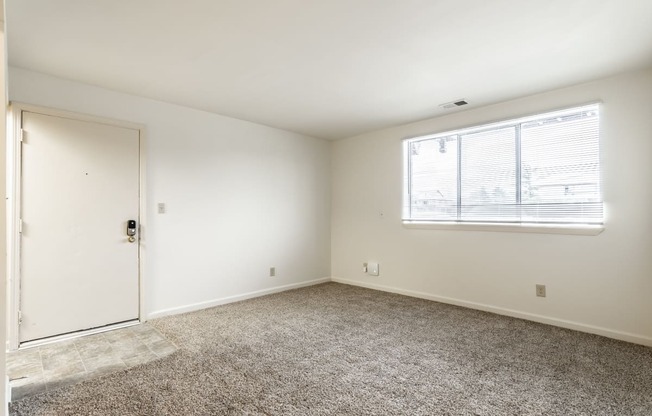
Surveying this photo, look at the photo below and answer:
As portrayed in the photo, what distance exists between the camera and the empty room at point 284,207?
6.76 feet

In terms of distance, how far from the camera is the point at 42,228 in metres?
2.88

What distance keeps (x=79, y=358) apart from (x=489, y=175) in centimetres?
431

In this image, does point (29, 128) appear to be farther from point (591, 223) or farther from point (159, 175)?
point (591, 223)

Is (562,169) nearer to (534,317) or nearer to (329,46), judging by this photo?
(534,317)

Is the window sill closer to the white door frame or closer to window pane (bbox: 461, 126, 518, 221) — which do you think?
window pane (bbox: 461, 126, 518, 221)

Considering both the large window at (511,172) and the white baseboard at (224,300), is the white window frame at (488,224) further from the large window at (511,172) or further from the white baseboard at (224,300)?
the white baseboard at (224,300)

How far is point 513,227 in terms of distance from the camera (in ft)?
11.6

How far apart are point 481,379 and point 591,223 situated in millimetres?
1970

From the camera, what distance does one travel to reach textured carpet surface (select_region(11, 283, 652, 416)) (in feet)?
6.25

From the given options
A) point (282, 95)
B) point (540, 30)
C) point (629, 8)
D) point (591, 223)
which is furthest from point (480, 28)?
point (591, 223)

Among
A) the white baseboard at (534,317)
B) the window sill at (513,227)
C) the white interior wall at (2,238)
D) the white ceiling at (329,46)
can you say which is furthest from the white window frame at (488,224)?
the white interior wall at (2,238)

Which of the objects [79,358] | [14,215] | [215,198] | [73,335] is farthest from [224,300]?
[14,215]

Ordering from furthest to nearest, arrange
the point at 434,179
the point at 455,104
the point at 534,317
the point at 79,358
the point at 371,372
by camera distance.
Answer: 1. the point at 434,179
2. the point at 455,104
3. the point at 534,317
4. the point at 79,358
5. the point at 371,372

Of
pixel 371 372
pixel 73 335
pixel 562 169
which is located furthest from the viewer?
pixel 562 169
